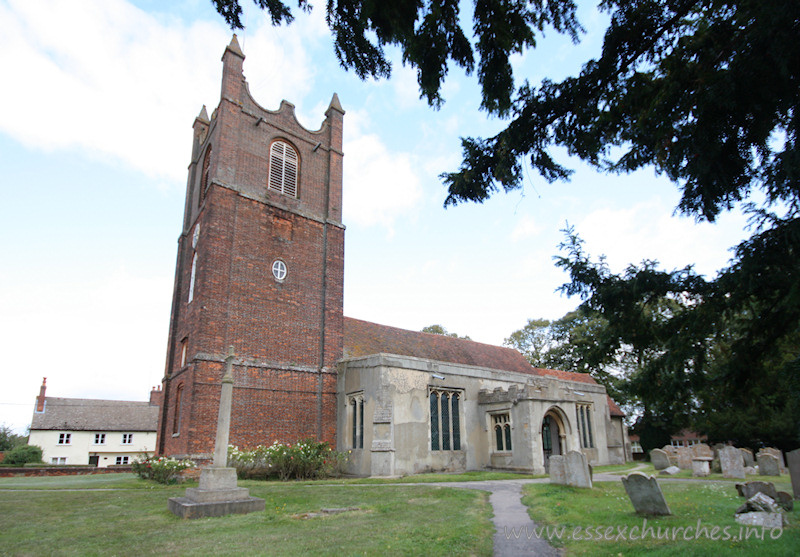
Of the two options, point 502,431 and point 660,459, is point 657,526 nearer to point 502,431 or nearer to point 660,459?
point 502,431

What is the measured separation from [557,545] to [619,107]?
5370 millimetres

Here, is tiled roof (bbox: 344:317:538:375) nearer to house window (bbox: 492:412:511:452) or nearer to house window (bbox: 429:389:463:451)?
house window (bbox: 429:389:463:451)

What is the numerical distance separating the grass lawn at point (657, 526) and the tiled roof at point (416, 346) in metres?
13.0

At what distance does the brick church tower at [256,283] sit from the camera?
59.1 feet

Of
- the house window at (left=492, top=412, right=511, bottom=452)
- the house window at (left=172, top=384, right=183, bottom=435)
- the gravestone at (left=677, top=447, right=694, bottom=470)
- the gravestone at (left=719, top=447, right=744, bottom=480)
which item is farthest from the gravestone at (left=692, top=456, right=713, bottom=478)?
the house window at (left=172, top=384, right=183, bottom=435)

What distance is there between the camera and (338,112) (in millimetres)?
25172

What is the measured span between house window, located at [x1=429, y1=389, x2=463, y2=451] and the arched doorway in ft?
14.6

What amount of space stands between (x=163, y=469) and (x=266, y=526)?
30.7 feet

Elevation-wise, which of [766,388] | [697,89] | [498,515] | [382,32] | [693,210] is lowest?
[498,515]

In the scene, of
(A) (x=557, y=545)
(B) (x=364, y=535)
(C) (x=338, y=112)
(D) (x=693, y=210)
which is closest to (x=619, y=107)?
(D) (x=693, y=210)

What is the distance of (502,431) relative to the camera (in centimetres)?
2072

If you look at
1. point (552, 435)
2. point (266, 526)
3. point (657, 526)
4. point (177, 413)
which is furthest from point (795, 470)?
point (177, 413)

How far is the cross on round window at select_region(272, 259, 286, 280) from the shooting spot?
2044 centimetres

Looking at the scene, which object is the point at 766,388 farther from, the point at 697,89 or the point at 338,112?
the point at 338,112
